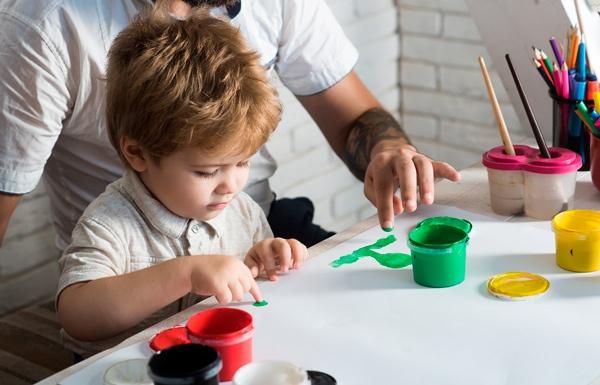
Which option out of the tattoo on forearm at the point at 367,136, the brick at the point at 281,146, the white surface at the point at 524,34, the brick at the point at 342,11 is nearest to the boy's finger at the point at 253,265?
the tattoo on forearm at the point at 367,136

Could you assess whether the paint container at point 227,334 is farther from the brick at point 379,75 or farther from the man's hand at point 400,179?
the brick at point 379,75

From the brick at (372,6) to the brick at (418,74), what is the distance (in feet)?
0.51

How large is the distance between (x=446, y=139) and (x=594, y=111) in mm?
1255

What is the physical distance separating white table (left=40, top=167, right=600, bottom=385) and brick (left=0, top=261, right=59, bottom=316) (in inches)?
30.8

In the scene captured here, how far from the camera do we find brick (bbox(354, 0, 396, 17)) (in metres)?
2.41

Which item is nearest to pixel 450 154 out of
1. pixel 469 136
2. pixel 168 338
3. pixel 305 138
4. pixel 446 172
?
pixel 469 136

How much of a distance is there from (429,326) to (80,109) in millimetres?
649

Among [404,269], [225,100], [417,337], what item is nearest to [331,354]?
[417,337]

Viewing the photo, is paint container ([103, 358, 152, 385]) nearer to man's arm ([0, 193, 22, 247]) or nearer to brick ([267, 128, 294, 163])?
man's arm ([0, 193, 22, 247])

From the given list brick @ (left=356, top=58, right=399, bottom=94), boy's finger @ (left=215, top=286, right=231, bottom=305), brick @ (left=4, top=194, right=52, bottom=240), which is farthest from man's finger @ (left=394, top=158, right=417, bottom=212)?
brick @ (left=356, top=58, right=399, bottom=94)

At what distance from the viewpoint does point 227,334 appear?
0.92 metres

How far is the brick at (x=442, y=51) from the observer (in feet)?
A: 8.02

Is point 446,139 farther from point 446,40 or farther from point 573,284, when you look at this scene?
point 573,284

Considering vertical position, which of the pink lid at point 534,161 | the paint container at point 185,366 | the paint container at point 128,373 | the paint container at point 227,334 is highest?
the paint container at point 185,366
